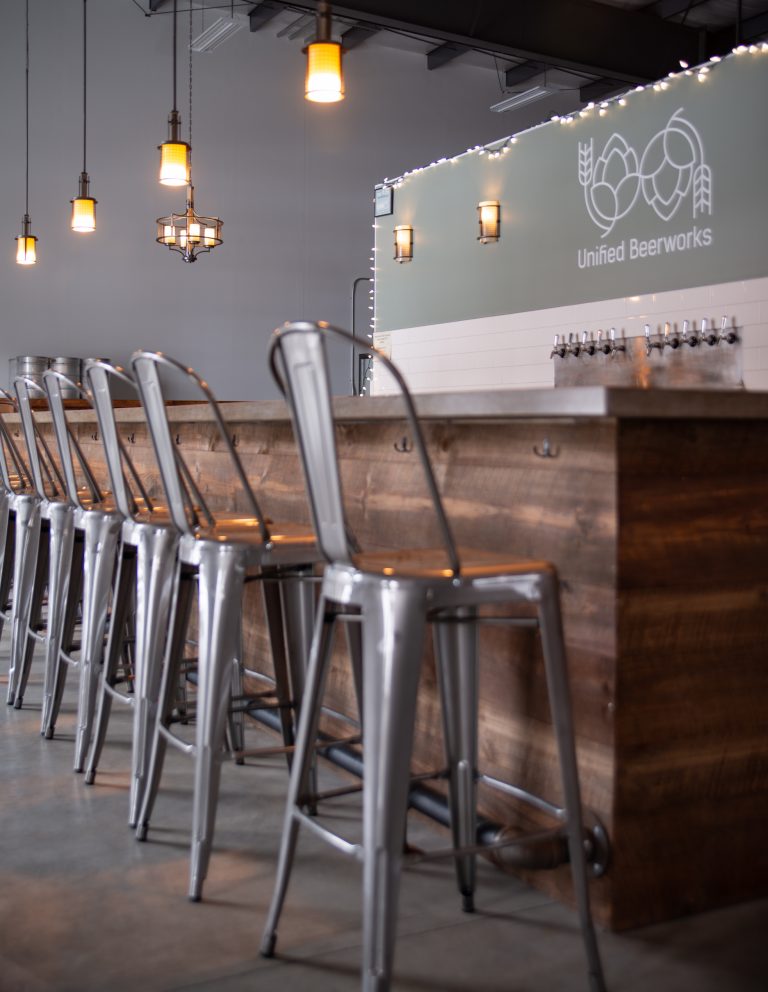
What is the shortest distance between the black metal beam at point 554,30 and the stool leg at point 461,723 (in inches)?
225

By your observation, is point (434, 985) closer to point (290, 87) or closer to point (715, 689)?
point (715, 689)

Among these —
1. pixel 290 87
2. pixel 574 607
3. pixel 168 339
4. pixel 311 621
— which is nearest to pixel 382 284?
pixel 168 339

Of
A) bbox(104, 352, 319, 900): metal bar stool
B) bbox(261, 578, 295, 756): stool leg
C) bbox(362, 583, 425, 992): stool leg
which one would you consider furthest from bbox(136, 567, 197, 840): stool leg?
bbox(362, 583, 425, 992): stool leg

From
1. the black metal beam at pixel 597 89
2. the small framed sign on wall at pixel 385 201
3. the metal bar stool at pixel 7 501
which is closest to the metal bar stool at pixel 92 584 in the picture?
the metal bar stool at pixel 7 501

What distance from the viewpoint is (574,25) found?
775 cm

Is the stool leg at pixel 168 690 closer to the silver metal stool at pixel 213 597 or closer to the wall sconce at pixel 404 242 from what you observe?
the silver metal stool at pixel 213 597

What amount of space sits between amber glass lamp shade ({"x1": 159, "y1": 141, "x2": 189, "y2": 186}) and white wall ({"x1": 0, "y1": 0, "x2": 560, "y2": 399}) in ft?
12.2

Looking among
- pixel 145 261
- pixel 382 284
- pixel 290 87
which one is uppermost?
pixel 290 87

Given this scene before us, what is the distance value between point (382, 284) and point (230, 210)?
3248 millimetres

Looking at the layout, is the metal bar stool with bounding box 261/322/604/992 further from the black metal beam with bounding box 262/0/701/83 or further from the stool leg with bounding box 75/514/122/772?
the black metal beam with bounding box 262/0/701/83

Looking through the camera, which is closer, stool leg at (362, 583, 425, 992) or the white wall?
stool leg at (362, 583, 425, 992)

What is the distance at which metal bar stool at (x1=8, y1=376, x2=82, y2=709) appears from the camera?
10.6 ft

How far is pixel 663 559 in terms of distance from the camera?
185 centimetres

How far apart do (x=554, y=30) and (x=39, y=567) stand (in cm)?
583
